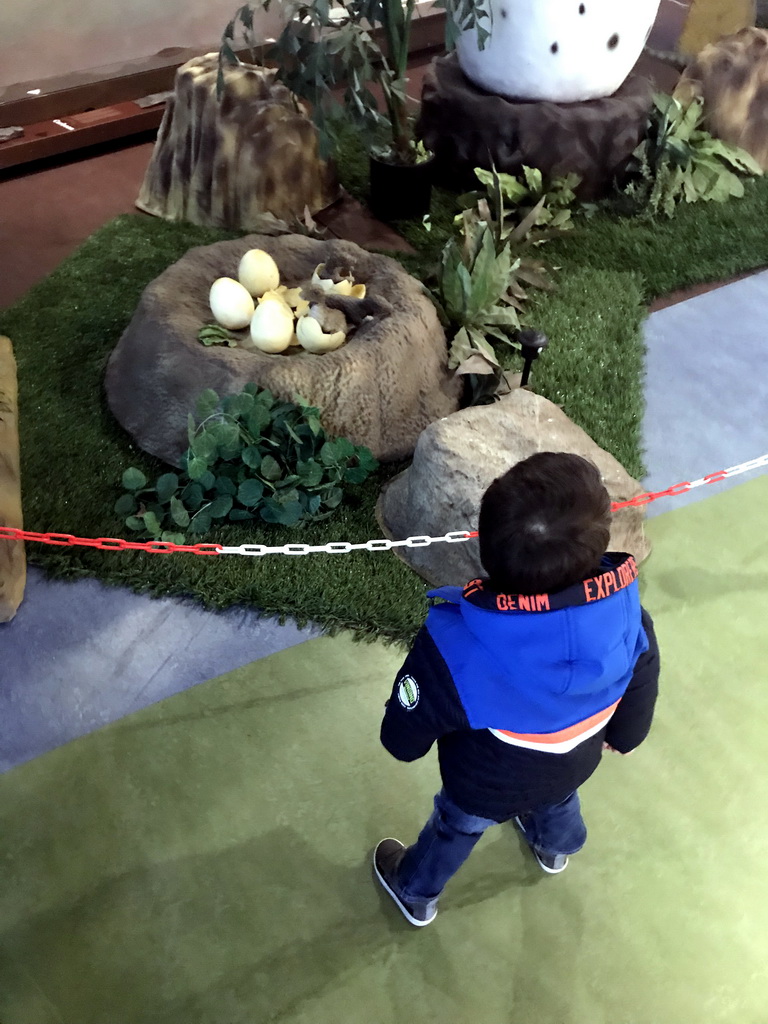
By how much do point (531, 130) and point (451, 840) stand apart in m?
3.64

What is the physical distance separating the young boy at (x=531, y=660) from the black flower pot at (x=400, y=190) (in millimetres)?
3175

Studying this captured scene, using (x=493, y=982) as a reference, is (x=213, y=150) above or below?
above

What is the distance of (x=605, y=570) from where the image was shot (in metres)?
1.33

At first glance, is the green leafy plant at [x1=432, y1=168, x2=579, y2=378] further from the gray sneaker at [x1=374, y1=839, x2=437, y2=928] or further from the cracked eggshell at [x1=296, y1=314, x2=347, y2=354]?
the gray sneaker at [x1=374, y1=839, x2=437, y2=928]

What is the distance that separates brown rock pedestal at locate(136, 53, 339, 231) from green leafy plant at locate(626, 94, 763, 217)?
5.52ft

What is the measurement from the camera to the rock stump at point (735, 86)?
4621 millimetres

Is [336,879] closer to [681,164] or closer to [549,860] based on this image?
[549,860]

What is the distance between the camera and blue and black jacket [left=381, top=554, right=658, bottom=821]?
1.26 metres

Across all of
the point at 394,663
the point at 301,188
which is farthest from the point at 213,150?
the point at 394,663

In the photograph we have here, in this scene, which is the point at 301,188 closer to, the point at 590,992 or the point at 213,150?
the point at 213,150

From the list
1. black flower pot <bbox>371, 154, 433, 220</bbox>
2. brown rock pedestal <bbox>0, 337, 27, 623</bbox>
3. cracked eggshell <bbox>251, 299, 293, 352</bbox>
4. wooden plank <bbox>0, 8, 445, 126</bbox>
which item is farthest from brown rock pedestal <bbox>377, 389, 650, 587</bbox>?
wooden plank <bbox>0, 8, 445, 126</bbox>

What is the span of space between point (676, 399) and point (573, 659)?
2.48 m

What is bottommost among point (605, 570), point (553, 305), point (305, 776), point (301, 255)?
point (305, 776)

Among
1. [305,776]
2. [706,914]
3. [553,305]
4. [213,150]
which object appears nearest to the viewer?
[706,914]
